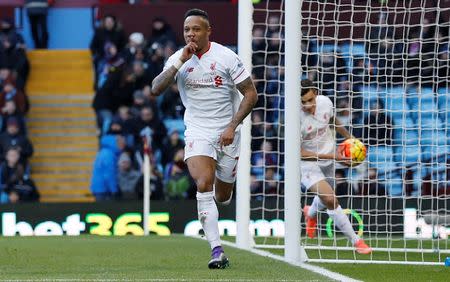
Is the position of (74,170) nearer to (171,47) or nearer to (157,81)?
(171,47)

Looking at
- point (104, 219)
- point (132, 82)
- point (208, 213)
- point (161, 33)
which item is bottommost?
point (104, 219)

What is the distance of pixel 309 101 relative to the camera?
14.1 meters

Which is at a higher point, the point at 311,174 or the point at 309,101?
→ the point at 309,101

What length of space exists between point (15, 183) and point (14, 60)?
10.8ft

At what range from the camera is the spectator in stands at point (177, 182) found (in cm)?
2097

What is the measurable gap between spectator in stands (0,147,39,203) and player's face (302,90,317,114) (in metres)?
8.41

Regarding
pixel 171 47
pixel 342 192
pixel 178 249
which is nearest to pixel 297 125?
pixel 178 249

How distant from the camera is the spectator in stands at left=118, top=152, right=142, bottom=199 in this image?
21.3m

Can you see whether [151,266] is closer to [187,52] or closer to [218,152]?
[218,152]

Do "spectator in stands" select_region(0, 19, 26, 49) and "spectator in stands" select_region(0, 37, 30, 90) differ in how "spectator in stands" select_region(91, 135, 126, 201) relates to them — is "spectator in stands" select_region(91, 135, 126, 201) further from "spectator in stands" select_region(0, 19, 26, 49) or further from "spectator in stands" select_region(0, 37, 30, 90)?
"spectator in stands" select_region(0, 19, 26, 49)

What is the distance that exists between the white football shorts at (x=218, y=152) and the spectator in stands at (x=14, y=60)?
1290 cm

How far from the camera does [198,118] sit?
437 inches

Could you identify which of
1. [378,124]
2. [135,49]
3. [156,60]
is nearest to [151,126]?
[156,60]

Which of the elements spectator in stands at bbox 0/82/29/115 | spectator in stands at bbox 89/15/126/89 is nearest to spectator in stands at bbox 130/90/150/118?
spectator in stands at bbox 89/15/126/89
